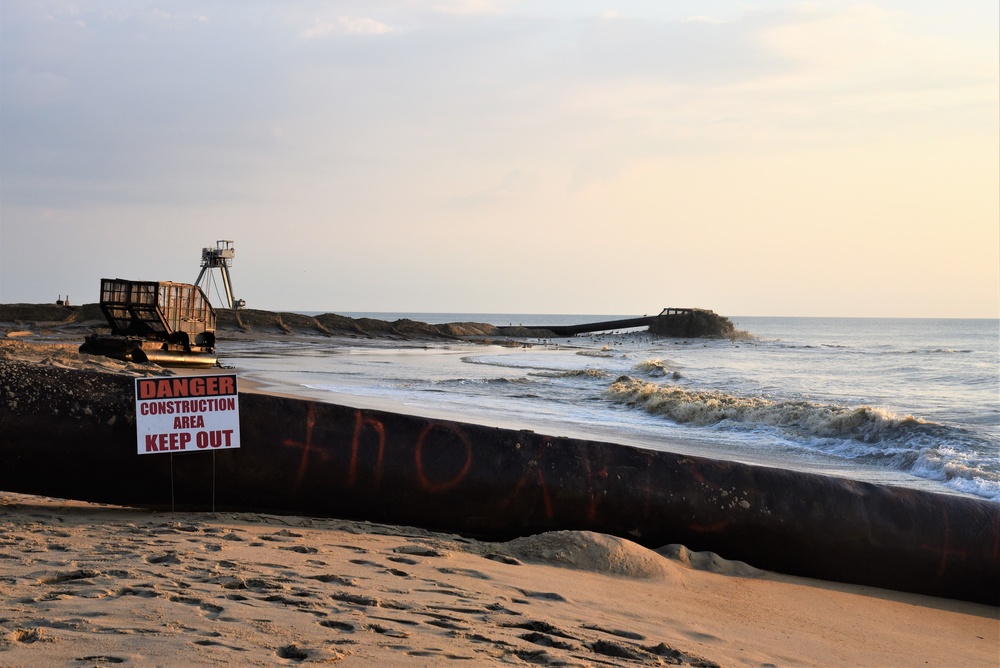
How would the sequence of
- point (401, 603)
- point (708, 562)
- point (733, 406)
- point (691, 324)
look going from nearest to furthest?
1. point (401, 603)
2. point (708, 562)
3. point (733, 406)
4. point (691, 324)

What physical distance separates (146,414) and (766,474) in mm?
4375

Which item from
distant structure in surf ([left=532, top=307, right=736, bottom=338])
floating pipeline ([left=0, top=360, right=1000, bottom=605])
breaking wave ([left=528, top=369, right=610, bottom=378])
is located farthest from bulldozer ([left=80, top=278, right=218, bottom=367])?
distant structure in surf ([left=532, top=307, right=736, bottom=338])

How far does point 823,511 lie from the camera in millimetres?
6199

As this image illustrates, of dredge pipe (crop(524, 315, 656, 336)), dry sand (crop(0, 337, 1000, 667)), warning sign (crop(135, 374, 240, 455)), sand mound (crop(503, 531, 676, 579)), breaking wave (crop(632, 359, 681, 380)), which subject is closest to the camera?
dry sand (crop(0, 337, 1000, 667))

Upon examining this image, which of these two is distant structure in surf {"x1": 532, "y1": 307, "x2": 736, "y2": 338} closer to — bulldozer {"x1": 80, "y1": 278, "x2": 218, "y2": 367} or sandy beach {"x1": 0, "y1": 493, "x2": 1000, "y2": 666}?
bulldozer {"x1": 80, "y1": 278, "x2": 218, "y2": 367}

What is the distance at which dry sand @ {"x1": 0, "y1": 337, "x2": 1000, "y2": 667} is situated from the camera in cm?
321

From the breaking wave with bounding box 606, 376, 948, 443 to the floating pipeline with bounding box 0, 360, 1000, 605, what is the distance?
801 centimetres

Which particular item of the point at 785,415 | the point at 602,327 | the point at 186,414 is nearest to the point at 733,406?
the point at 785,415

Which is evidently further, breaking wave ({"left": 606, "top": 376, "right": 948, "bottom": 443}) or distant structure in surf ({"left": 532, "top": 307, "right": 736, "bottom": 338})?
distant structure in surf ({"left": 532, "top": 307, "right": 736, "bottom": 338})

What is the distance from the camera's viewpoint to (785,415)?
16.0 meters

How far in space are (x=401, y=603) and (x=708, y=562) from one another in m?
2.77

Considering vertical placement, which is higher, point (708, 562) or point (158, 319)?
point (158, 319)

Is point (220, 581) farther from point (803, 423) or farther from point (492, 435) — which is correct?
point (803, 423)

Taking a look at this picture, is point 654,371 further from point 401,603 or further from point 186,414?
point 401,603
